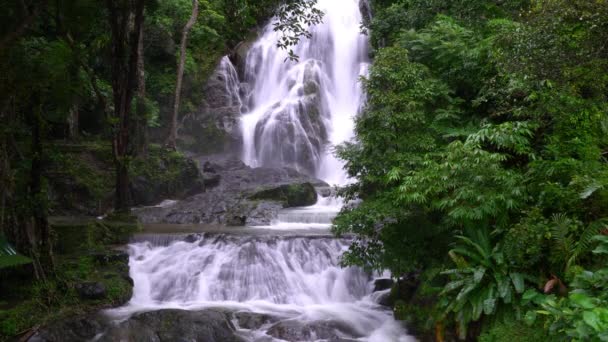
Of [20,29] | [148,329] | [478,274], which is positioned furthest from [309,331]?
[20,29]

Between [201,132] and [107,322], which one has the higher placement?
[201,132]

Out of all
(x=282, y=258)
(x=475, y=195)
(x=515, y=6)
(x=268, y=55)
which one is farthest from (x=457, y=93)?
(x=268, y=55)

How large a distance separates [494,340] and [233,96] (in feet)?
72.5

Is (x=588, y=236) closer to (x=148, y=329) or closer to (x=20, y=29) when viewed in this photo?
(x=148, y=329)

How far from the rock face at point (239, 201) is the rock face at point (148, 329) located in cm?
640

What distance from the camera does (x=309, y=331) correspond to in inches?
341

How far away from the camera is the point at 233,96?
2652 centimetres

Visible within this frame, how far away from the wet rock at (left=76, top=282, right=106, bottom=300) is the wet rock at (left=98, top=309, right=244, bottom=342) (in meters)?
1.05

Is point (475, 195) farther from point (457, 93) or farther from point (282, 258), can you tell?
point (282, 258)

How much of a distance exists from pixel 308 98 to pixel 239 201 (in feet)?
31.6

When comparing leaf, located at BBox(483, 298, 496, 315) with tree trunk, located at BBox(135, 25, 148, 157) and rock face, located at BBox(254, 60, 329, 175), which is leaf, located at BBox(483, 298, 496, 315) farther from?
rock face, located at BBox(254, 60, 329, 175)

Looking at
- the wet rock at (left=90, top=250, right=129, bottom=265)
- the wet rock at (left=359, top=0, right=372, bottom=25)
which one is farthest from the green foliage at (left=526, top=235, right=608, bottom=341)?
the wet rock at (left=359, top=0, right=372, bottom=25)

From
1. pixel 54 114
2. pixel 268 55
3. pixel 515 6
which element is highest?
pixel 268 55

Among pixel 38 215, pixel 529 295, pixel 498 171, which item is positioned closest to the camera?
pixel 529 295
